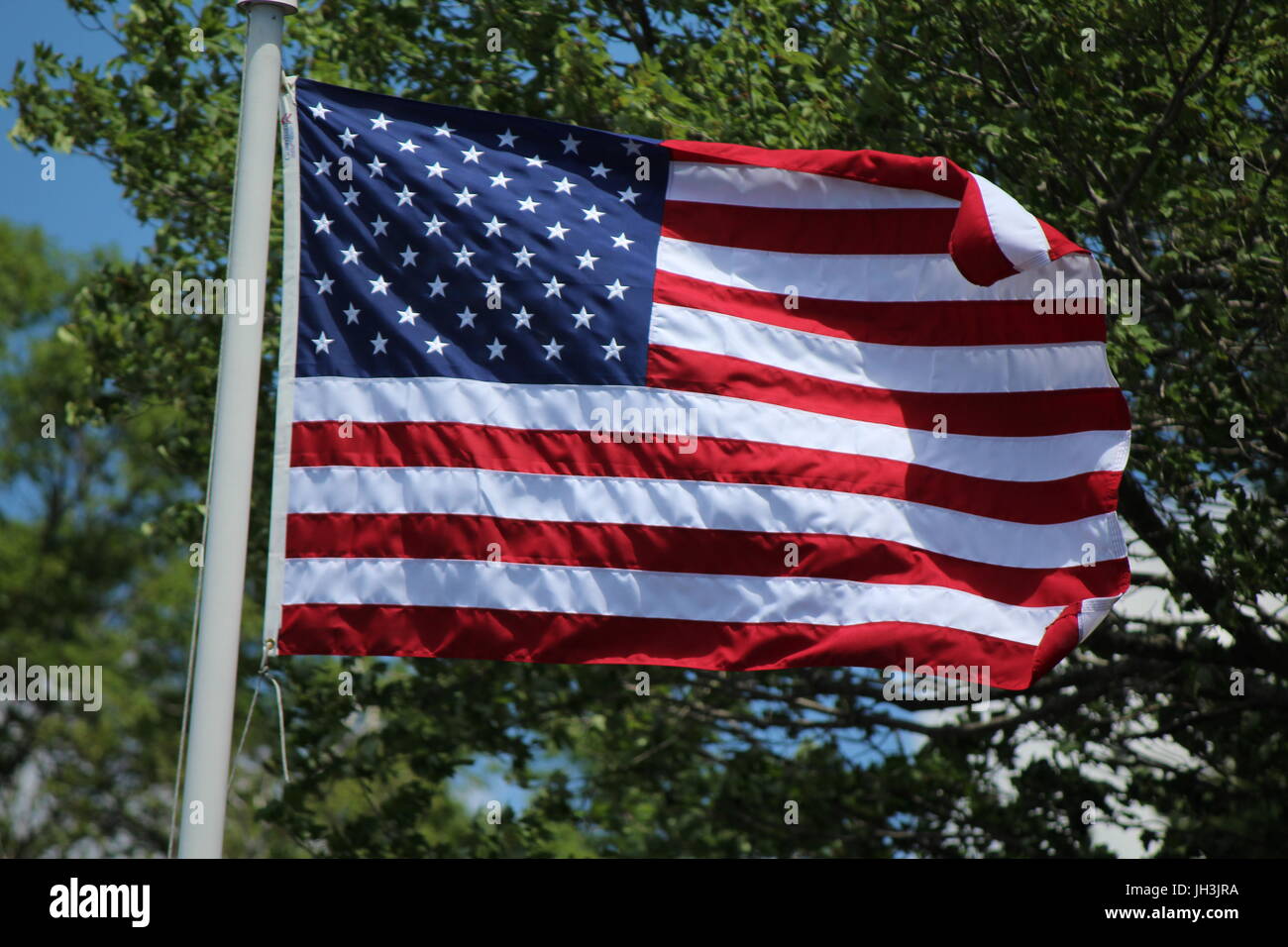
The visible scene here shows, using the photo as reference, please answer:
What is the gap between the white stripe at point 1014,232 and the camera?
19.0 feet

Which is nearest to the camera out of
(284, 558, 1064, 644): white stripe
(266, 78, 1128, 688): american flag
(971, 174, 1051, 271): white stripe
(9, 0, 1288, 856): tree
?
(284, 558, 1064, 644): white stripe

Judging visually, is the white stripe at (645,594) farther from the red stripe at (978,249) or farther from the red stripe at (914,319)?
the red stripe at (978,249)

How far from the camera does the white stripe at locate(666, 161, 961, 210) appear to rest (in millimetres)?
6168

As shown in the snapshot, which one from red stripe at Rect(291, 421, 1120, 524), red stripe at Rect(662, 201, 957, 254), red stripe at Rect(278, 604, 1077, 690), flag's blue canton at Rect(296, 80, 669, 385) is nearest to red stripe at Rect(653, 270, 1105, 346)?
red stripe at Rect(662, 201, 957, 254)

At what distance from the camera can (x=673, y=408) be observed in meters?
5.89

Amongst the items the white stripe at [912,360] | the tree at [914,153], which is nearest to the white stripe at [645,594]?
the white stripe at [912,360]

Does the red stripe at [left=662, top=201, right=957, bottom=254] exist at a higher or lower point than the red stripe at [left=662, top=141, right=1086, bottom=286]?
lower

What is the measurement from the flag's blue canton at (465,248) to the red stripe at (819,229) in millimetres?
275

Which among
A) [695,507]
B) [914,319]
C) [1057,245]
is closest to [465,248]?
[695,507]

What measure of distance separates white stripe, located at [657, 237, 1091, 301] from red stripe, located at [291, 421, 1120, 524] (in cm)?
73

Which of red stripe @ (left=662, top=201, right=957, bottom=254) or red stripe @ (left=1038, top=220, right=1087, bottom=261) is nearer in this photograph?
red stripe @ (left=1038, top=220, right=1087, bottom=261)

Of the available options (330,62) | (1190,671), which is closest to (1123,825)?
(1190,671)

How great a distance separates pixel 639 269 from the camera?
6.04 meters

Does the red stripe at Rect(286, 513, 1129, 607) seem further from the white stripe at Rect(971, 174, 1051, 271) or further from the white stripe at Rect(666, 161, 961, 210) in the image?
the white stripe at Rect(666, 161, 961, 210)
